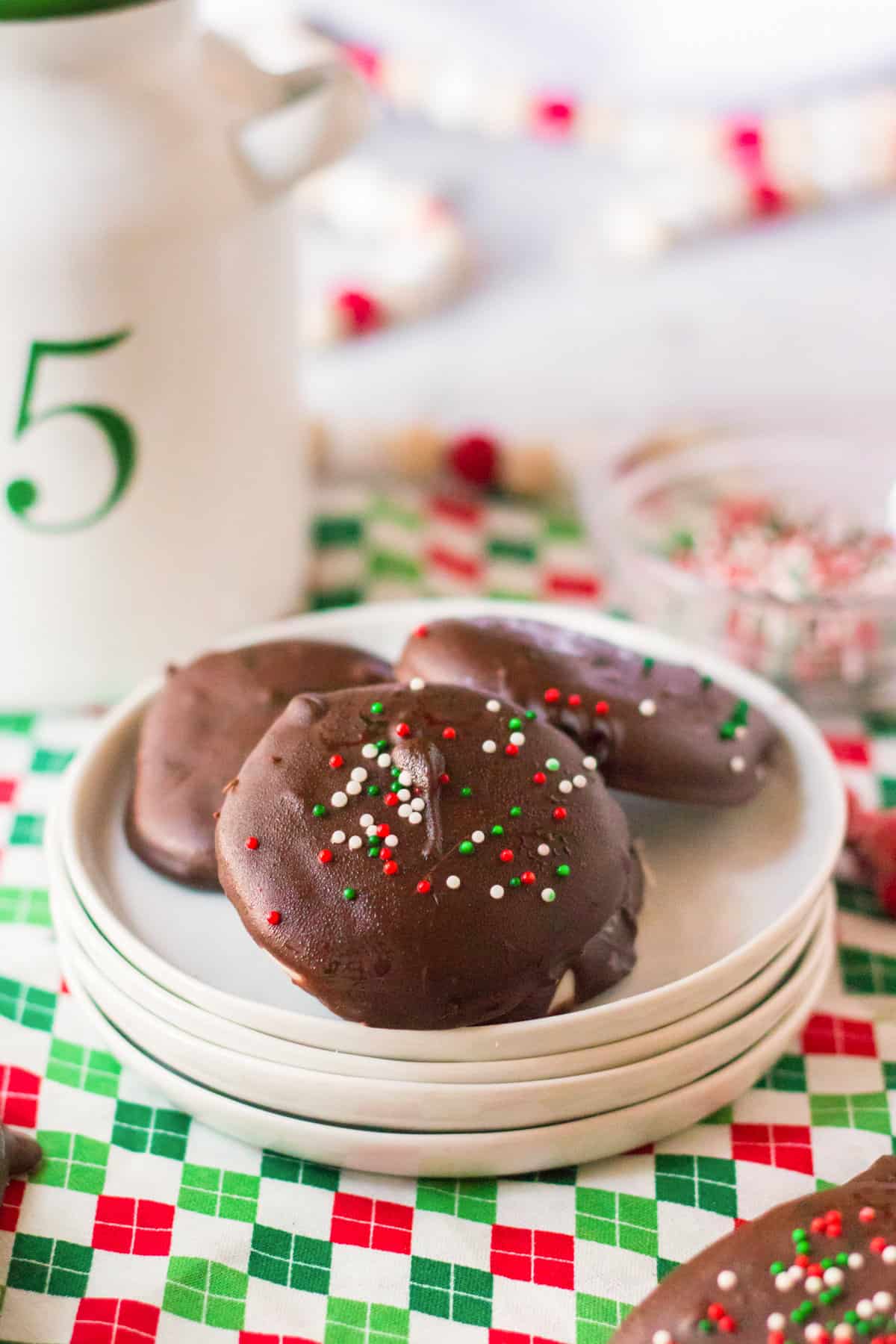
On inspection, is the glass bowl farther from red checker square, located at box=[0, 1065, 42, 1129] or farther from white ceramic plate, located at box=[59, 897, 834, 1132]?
red checker square, located at box=[0, 1065, 42, 1129]

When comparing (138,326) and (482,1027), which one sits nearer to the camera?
(482,1027)

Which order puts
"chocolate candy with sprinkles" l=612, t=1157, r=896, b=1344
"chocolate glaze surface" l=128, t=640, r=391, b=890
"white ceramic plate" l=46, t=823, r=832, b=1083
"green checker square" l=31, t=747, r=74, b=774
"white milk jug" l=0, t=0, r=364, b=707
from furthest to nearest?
"green checker square" l=31, t=747, r=74, b=774 → "white milk jug" l=0, t=0, r=364, b=707 → "chocolate glaze surface" l=128, t=640, r=391, b=890 → "white ceramic plate" l=46, t=823, r=832, b=1083 → "chocolate candy with sprinkles" l=612, t=1157, r=896, b=1344

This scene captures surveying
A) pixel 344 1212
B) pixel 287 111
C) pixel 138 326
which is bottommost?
pixel 344 1212

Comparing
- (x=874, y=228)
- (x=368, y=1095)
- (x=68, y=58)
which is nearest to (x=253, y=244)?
(x=68, y=58)

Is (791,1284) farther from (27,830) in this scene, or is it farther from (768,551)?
(768,551)

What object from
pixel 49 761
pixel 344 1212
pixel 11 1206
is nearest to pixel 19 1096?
pixel 11 1206

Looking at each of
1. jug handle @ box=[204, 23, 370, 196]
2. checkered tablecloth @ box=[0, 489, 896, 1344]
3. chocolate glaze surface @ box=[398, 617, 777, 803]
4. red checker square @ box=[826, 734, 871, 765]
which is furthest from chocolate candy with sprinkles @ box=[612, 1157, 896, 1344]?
jug handle @ box=[204, 23, 370, 196]

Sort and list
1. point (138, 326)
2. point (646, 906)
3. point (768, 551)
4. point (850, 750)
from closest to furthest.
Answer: point (646, 906), point (138, 326), point (850, 750), point (768, 551)
